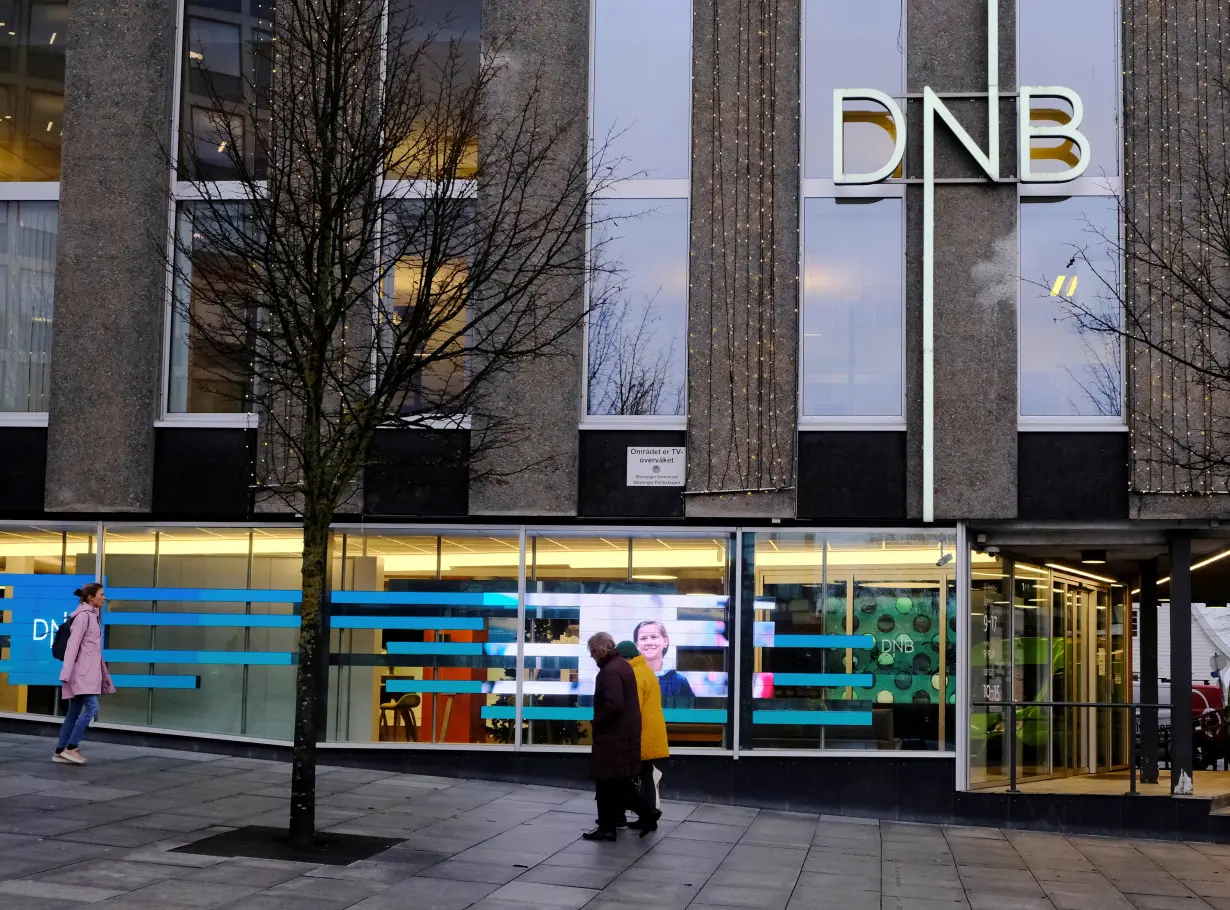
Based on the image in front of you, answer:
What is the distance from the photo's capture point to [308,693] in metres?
10.9

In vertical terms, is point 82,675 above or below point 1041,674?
above

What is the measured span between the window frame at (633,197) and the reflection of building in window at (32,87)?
21.2 feet

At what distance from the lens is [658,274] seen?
626 inches

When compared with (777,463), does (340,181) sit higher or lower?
higher

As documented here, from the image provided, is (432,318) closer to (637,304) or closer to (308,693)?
(308,693)

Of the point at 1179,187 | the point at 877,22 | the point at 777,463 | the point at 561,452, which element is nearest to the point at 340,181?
the point at 561,452

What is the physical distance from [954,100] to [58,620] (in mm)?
11841

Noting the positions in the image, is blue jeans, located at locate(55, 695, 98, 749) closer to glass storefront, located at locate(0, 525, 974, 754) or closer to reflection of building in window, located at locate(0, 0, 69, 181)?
glass storefront, located at locate(0, 525, 974, 754)

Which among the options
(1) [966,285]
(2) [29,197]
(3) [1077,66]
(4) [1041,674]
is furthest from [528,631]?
(3) [1077,66]

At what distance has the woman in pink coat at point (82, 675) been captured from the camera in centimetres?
1398

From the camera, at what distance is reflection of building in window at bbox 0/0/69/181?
17.0 m

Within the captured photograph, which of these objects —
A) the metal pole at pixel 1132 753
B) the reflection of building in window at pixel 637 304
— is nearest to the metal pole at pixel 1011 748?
the metal pole at pixel 1132 753

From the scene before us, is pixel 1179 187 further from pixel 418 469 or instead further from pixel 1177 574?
pixel 418 469

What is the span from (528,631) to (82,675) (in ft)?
15.2
